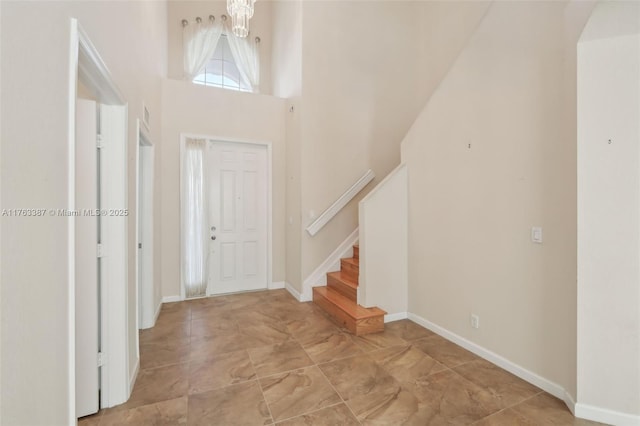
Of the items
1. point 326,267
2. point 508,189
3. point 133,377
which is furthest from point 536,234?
point 133,377

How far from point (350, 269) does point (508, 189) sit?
7.06 feet

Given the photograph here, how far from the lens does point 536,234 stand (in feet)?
7.25

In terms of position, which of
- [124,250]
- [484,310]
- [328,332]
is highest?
[124,250]

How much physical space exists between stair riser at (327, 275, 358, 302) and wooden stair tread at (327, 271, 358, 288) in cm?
3

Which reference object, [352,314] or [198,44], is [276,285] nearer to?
[352,314]

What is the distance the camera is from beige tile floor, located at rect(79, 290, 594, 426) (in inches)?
73.7

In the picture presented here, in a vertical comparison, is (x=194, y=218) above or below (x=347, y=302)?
above

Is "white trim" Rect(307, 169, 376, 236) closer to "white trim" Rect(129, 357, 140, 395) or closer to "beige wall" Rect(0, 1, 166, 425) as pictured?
"white trim" Rect(129, 357, 140, 395)
